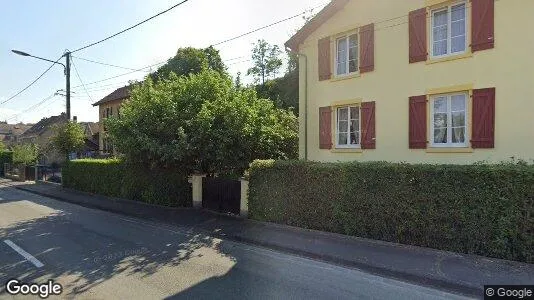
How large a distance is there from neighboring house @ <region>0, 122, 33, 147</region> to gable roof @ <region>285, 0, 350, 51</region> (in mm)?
76911

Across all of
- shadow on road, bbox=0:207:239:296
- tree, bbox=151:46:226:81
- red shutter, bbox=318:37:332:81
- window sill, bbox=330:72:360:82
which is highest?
tree, bbox=151:46:226:81

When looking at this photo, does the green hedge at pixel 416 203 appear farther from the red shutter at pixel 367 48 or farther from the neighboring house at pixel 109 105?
the neighboring house at pixel 109 105

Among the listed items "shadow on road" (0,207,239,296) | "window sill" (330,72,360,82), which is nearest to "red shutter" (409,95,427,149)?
"window sill" (330,72,360,82)

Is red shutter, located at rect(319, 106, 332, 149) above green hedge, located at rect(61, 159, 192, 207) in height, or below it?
above

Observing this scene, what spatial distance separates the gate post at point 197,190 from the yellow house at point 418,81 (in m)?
3.91

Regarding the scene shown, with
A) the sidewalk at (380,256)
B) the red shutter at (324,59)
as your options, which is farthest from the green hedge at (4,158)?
the red shutter at (324,59)

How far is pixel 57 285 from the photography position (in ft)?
19.6

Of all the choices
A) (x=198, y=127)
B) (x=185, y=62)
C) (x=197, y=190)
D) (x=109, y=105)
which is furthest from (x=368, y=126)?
(x=109, y=105)

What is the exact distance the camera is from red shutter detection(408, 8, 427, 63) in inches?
452

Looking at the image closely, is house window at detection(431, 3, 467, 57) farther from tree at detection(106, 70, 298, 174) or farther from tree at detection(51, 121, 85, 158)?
tree at detection(51, 121, 85, 158)

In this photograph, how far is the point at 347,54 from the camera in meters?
13.5

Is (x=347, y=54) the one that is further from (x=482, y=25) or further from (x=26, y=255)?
(x=26, y=255)

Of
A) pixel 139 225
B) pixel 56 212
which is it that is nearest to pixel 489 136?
pixel 139 225

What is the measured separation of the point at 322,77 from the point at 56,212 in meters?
10.7
